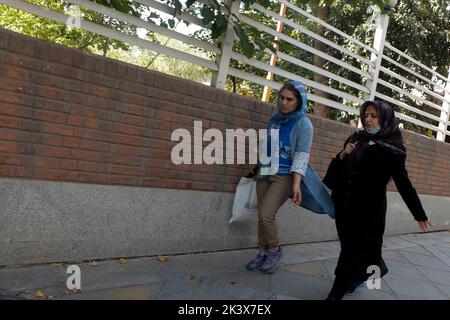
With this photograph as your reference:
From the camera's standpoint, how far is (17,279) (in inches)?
130

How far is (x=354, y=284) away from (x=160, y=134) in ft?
7.06

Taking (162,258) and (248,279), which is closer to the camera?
(248,279)

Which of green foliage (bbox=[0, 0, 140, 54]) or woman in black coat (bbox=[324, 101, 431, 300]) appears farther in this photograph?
green foliage (bbox=[0, 0, 140, 54])

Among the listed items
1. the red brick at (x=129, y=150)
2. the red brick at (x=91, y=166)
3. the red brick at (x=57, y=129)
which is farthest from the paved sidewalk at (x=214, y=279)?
the red brick at (x=57, y=129)

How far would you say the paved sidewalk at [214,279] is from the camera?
332cm

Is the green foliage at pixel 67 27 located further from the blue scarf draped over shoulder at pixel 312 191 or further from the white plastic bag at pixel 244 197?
the white plastic bag at pixel 244 197

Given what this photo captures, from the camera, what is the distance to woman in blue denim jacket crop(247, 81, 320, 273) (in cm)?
403

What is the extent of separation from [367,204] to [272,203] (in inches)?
31.6

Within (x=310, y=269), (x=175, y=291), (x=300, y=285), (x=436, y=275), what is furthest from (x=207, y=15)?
(x=436, y=275)

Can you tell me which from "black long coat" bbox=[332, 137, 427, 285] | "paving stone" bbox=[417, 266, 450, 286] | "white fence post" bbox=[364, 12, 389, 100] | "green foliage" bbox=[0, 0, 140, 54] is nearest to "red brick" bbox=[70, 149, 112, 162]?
"green foliage" bbox=[0, 0, 140, 54]

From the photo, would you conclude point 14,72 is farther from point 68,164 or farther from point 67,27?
point 67,27

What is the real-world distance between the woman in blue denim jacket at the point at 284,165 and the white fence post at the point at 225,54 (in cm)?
76

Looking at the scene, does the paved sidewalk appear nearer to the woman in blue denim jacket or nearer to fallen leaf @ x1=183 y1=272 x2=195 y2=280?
fallen leaf @ x1=183 y1=272 x2=195 y2=280

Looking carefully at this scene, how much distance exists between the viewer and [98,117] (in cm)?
374
